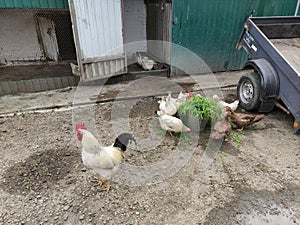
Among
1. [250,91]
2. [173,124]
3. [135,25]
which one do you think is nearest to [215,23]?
[250,91]

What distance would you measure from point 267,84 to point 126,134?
2703 mm

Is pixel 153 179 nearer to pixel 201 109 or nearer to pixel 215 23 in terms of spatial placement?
pixel 201 109

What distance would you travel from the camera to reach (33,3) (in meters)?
4.55

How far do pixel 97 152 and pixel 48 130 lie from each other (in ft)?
6.01

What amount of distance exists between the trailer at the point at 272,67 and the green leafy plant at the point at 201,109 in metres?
1.00

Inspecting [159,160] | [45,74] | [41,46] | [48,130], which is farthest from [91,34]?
[159,160]

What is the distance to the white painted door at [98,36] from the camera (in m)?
4.55

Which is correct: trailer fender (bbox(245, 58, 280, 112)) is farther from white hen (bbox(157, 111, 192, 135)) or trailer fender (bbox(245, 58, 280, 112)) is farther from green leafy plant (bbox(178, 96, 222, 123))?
white hen (bbox(157, 111, 192, 135))

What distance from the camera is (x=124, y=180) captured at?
274 cm

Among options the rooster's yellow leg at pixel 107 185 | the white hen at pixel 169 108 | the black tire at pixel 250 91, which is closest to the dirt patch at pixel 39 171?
the rooster's yellow leg at pixel 107 185

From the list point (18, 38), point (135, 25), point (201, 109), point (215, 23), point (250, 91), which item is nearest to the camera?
point (201, 109)

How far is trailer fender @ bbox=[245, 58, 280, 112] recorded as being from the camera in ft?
12.2

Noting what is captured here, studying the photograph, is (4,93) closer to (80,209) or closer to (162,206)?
(80,209)

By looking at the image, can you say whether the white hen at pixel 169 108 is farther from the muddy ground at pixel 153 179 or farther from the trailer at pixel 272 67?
the trailer at pixel 272 67
